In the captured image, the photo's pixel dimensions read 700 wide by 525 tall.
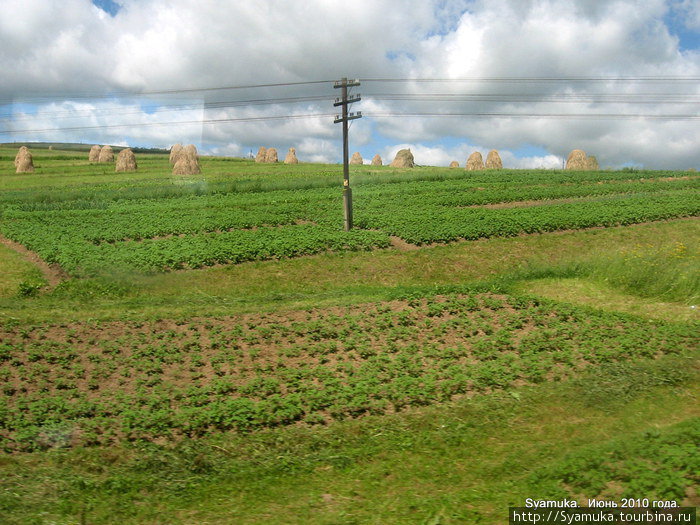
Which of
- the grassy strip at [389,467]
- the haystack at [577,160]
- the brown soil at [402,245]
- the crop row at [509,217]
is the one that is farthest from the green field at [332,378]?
the haystack at [577,160]

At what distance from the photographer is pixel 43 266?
1938 centimetres

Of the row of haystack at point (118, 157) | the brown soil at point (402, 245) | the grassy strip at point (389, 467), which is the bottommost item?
the grassy strip at point (389, 467)

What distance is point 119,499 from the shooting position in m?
6.32

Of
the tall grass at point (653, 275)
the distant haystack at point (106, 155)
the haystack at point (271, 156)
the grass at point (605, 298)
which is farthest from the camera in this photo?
the haystack at point (271, 156)

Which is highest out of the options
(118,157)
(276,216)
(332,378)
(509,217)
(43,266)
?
(118,157)

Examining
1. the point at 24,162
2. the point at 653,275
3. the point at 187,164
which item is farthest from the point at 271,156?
the point at 653,275

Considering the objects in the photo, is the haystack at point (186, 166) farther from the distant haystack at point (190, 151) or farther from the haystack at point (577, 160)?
the haystack at point (577, 160)

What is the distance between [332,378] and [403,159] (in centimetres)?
6343

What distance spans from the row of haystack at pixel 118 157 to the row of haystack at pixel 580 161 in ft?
142

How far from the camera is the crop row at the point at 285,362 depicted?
26.9 feet

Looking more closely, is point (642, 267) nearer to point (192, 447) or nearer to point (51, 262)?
point (192, 447)

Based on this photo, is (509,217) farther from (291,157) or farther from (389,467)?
(291,157)

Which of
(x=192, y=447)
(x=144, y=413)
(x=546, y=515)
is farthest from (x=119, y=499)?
(x=546, y=515)

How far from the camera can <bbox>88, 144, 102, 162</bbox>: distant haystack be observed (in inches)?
2650
